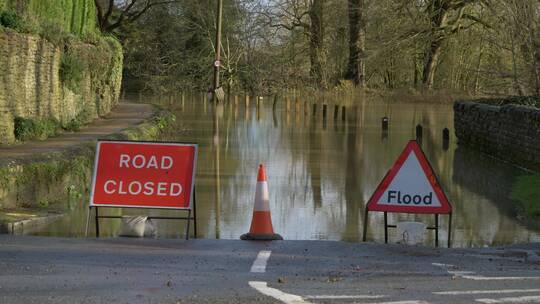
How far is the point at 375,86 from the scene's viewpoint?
6388cm

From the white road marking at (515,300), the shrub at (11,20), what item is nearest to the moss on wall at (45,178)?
the shrub at (11,20)

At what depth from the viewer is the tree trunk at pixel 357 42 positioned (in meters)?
58.7

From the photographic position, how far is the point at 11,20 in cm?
2170

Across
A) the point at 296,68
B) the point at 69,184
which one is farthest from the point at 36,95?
the point at 296,68

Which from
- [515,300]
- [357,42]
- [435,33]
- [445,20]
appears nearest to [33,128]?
[515,300]

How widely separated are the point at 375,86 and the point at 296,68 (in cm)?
479

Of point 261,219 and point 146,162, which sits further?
point 146,162

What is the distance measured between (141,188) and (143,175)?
15 centimetres

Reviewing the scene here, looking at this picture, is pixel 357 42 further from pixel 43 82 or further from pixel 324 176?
pixel 324 176

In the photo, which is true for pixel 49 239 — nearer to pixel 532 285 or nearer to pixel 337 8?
pixel 532 285

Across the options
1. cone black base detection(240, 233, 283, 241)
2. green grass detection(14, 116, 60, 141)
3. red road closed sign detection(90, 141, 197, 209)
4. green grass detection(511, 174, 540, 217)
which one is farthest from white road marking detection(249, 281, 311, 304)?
green grass detection(14, 116, 60, 141)

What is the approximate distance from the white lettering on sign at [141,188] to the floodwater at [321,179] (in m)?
1.77

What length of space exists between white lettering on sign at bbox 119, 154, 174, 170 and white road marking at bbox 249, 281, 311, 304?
4059 millimetres

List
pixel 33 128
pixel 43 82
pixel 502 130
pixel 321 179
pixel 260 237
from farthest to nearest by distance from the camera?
pixel 502 130, pixel 43 82, pixel 33 128, pixel 321 179, pixel 260 237
